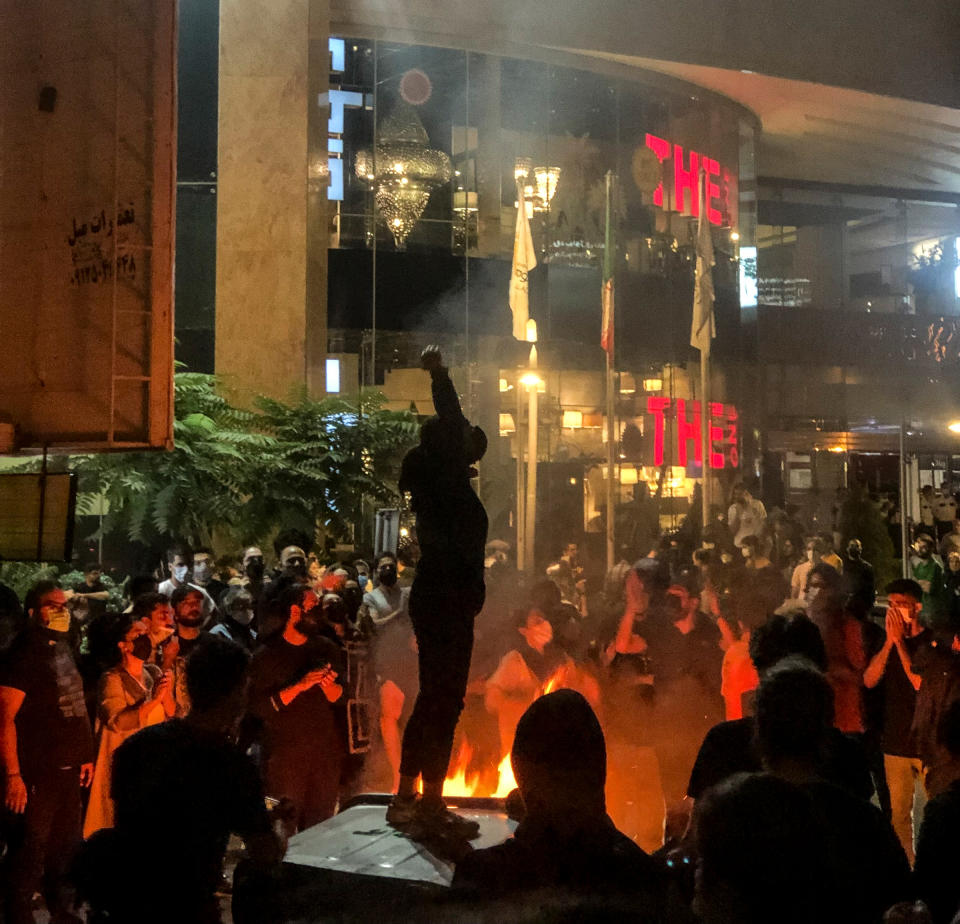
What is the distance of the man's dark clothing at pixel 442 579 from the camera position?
5203 mm

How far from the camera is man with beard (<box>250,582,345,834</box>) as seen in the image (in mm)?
6344

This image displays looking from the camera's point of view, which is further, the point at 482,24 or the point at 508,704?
the point at 482,24

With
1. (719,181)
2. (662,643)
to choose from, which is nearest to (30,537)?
(662,643)

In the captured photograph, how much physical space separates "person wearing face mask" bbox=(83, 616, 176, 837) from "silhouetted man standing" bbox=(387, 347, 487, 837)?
1742 mm

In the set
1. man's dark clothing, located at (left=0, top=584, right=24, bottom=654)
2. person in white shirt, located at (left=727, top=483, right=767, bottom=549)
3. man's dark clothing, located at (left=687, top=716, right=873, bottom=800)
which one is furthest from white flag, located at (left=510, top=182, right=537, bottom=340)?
man's dark clothing, located at (left=687, top=716, right=873, bottom=800)

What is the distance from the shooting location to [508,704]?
24.4 ft

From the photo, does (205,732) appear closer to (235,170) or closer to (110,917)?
(110,917)

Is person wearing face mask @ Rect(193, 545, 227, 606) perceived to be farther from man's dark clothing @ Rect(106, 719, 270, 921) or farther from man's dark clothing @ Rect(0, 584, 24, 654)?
man's dark clothing @ Rect(106, 719, 270, 921)

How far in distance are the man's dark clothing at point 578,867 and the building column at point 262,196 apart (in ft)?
41.7

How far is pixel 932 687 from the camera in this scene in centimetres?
618

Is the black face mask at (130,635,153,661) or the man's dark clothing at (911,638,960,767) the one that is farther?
the black face mask at (130,635,153,661)

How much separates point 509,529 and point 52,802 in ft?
45.6

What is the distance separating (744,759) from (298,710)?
10.3ft

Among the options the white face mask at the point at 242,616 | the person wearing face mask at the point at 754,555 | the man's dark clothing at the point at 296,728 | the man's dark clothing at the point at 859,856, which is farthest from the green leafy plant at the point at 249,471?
the man's dark clothing at the point at 859,856
